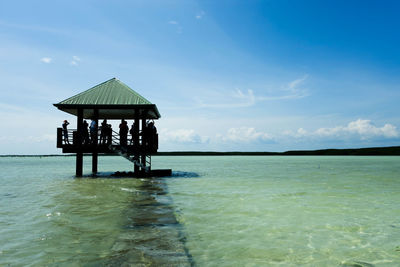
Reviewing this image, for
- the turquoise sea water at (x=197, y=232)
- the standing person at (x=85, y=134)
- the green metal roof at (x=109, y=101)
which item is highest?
the green metal roof at (x=109, y=101)

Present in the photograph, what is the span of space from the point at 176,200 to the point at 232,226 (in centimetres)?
→ 444

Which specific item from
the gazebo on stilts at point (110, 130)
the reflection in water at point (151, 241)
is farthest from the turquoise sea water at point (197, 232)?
the gazebo on stilts at point (110, 130)

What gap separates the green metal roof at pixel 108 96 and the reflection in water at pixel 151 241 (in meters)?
11.0

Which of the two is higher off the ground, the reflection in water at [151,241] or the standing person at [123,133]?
the standing person at [123,133]

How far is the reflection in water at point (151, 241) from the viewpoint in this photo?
5070 millimetres

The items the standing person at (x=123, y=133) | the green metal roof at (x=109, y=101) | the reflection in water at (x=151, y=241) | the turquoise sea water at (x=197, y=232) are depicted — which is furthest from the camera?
the standing person at (x=123, y=133)

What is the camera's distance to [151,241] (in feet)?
20.1

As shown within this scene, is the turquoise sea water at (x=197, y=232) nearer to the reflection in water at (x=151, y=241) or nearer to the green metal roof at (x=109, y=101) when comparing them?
the reflection in water at (x=151, y=241)

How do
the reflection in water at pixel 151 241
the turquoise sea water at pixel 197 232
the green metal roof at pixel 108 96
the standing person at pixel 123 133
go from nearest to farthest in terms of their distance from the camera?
the reflection in water at pixel 151 241 → the turquoise sea water at pixel 197 232 → the green metal roof at pixel 108 96 → the standing person at pixel 123 133

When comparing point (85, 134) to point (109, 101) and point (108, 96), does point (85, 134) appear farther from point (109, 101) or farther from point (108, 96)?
point (108, 96)

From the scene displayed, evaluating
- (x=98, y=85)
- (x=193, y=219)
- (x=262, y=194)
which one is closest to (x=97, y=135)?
(x=98, y=85)

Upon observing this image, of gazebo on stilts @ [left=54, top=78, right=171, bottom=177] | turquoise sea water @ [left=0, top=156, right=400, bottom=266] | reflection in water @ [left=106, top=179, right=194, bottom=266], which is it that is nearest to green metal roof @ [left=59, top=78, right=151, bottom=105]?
gazebo on stilts @ [left=54, top=78, right=171, bottom=177]

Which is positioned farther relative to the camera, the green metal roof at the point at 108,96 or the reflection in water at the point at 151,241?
the green metal roof at the point at 108,96

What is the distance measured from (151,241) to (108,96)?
15.5m
